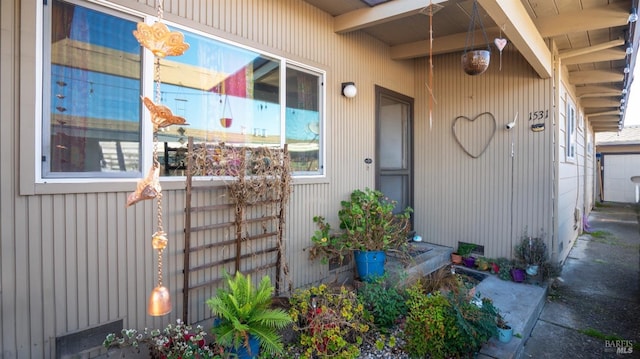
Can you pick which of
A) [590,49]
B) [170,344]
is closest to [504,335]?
[170,344]

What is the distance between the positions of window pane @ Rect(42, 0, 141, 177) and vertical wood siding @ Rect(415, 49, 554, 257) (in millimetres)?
4301

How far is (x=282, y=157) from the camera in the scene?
3018 mm

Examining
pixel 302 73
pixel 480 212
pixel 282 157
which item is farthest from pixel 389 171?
pixel 282 157

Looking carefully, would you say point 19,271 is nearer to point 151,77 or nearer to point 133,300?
point 133,300

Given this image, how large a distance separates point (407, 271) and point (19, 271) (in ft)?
10.8

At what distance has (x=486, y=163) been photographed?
480 centimetres

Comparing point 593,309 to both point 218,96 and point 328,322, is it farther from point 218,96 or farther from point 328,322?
point 218,96

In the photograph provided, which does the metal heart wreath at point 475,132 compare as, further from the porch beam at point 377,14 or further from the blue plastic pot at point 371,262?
the blue plastic pot at point 371,262

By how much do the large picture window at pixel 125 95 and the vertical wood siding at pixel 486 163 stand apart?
3073 mm

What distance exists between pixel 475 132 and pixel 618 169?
1400 centimetres

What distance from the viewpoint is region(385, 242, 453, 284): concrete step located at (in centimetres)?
356

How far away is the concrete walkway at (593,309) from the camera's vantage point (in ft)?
9.53

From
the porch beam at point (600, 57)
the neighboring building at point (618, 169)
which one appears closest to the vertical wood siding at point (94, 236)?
the porch beam at point (600, 57)

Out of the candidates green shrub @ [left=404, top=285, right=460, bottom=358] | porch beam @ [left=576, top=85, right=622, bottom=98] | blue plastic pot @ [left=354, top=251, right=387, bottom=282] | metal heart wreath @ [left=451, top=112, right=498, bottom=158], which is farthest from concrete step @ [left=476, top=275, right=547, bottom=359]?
porch beam @ [left=576, top=85, right=622, bottom=98]
